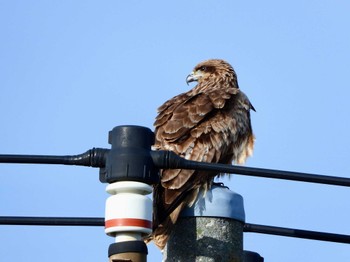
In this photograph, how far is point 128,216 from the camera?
591 cm

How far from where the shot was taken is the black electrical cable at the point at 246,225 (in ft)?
23.5

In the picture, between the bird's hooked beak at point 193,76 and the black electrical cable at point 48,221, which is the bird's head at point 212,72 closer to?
the bird's hooked beak at point 193,76

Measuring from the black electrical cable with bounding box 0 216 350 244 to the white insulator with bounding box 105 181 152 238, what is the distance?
1.05m

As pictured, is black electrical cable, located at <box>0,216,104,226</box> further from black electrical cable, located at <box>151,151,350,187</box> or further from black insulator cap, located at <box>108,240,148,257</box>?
black insulator cap, located at <box>108,240,148,257</box>

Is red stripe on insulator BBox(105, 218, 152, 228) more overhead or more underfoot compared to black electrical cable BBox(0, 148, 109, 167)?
more underfoot

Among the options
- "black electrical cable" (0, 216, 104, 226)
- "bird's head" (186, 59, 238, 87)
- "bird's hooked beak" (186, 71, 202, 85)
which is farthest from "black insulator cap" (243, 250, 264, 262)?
"bird's hooked beak" (186, 71, 202, 85)

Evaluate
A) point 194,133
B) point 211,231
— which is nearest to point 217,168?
point 211,231

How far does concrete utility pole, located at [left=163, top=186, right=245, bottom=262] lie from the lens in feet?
23.5

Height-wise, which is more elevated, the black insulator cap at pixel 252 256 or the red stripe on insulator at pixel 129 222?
the black insulator cap at pixel 252 256

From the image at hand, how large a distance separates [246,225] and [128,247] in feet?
8.59

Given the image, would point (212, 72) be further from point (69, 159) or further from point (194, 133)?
point (69, 159)

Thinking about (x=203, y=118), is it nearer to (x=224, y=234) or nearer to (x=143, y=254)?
(x=224, y=234)

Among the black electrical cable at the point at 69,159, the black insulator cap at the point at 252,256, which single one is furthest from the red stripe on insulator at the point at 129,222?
the black insulator cap at the point at 252,256

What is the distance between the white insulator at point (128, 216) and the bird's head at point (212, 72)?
758 centimetres
